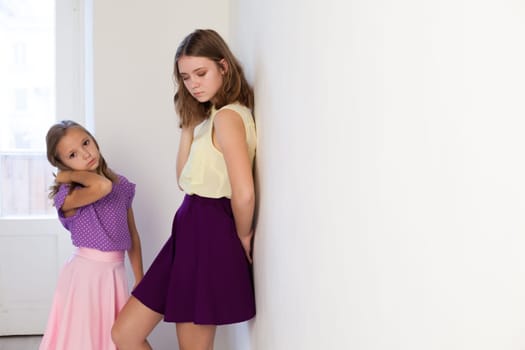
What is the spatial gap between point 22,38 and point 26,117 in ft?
1.35

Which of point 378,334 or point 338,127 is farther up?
point 338,127

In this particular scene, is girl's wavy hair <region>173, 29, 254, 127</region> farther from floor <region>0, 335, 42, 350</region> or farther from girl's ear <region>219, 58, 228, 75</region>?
floor <region>0, 335, 42, 350</region>

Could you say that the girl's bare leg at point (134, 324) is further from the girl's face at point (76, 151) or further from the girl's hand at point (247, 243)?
the girl's face at point (76, 151)

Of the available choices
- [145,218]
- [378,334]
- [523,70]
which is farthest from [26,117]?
[523,70]

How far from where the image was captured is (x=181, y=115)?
1857 millimetres

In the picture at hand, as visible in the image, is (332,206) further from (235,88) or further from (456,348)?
(235,88)

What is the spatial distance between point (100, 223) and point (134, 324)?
464 mm

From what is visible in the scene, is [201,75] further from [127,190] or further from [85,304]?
[85,304]

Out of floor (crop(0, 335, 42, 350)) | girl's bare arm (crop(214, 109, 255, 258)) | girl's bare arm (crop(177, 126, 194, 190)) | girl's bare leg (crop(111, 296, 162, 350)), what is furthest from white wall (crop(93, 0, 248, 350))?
floor (crop(0, 335, 42, 350))

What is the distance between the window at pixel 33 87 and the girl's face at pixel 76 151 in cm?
97

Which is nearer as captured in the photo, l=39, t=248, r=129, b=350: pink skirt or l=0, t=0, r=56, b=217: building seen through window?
l=39, t=248, r=129, b=350: pink skirt

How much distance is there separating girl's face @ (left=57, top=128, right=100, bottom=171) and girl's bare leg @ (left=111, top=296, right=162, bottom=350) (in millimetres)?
546

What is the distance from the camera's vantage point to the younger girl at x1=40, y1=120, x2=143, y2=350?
2045 mm

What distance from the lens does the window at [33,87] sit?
9.77 ft
